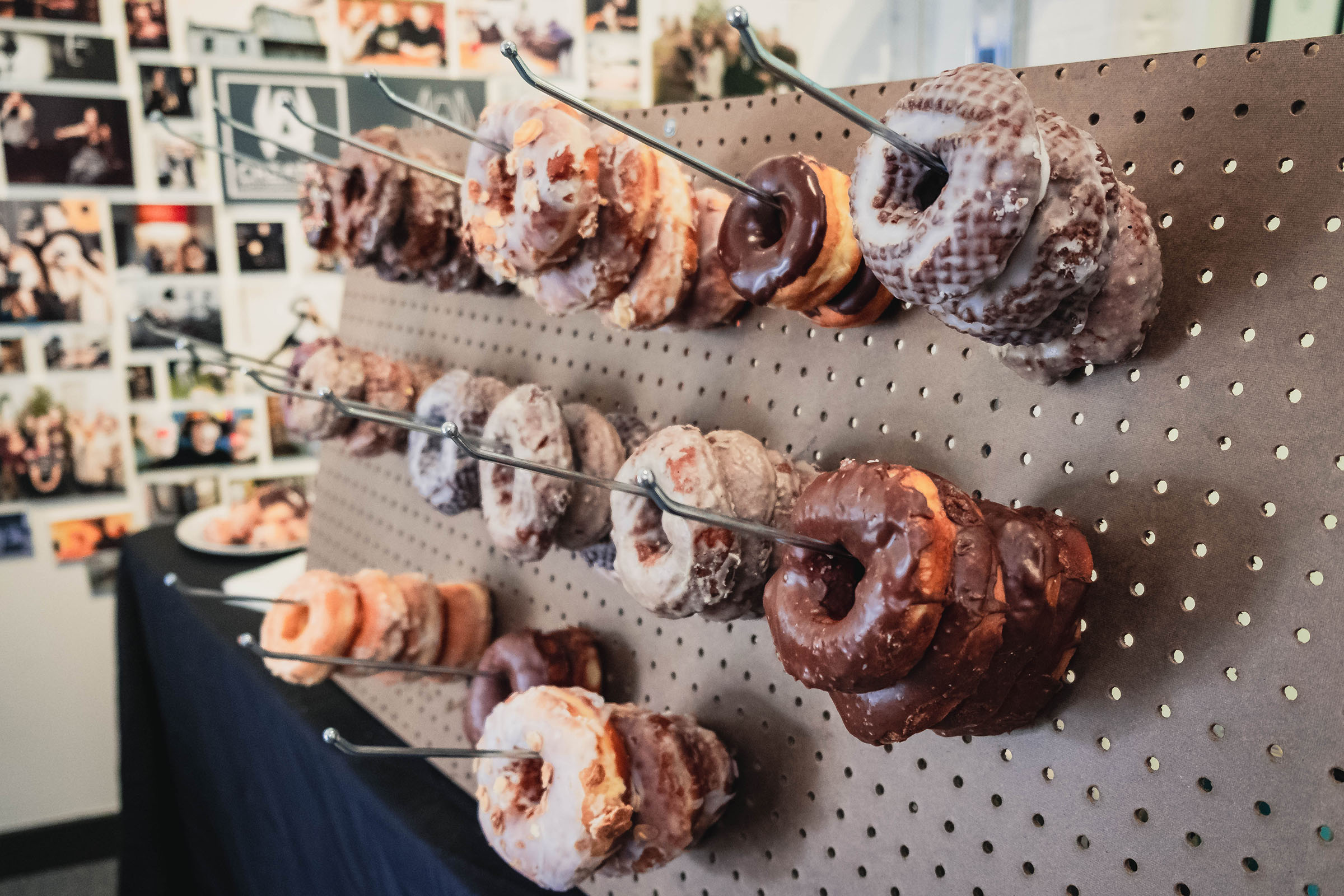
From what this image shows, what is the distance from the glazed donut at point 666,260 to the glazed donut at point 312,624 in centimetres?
74

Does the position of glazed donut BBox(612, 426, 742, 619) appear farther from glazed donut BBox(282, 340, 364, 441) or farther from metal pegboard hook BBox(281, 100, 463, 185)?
glazed donut BBox(282, 340, 364, 441)

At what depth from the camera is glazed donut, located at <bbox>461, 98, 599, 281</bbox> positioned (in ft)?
3.27

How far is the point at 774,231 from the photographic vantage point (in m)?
0.94

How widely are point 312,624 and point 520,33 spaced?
9.56 feet

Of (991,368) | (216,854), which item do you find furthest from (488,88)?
(991,368)

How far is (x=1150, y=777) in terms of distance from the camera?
761mm

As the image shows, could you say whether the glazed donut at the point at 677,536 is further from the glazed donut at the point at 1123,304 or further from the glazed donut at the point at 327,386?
the glazed donut at the point at 327,386

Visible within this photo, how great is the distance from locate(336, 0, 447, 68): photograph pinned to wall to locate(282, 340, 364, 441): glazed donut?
7.24 ft

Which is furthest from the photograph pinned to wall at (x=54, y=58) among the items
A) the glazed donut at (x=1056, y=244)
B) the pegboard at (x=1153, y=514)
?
the glazed donut at (x=1056, y=244)

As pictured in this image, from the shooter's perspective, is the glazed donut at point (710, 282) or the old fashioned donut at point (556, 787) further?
the glazed donut at point (710, 282)

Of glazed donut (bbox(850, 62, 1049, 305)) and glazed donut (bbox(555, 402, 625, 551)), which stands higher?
glazed donut (bbox(850, 62, 1049, 305))

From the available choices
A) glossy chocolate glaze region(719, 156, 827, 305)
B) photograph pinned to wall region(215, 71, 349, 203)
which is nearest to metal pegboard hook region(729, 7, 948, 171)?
glossy chocolate glaze region(719, 156, 827, 305)

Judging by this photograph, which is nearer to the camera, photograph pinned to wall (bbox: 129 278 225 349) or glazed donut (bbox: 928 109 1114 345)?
glazed donut (bbox: 928 109 1114 345)

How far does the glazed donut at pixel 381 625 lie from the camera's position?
148cm
